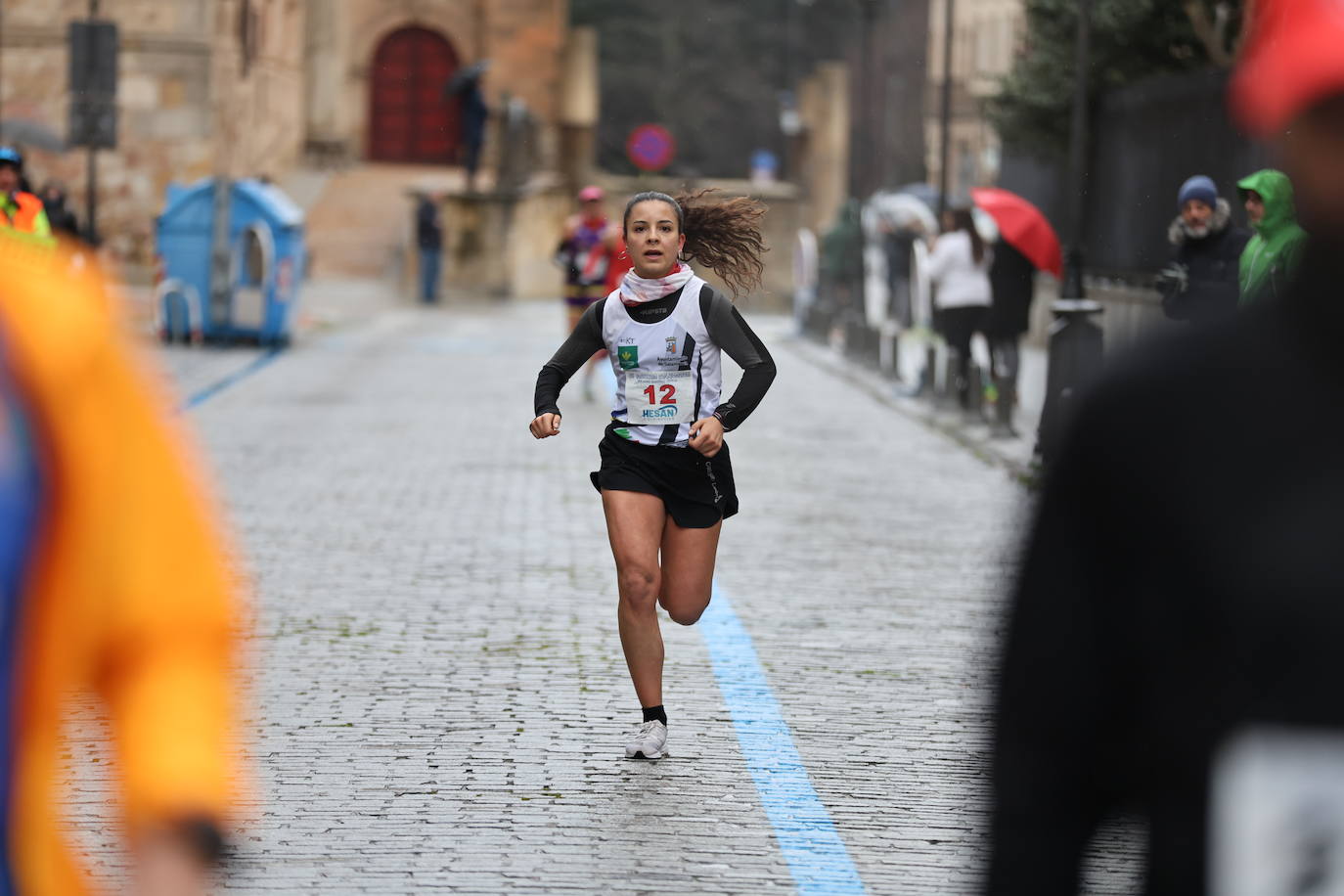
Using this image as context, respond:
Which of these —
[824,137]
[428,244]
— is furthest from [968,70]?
[428,244]

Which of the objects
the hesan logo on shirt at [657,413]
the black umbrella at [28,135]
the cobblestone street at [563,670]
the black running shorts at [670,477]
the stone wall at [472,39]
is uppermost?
the stone wall at [472,39]

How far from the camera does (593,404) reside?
64.8 feet

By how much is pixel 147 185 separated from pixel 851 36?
148 feet

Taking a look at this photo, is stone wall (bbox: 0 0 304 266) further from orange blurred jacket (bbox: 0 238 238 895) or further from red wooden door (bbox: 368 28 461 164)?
orange blurred jacket (bbox: 0 238 238 895)

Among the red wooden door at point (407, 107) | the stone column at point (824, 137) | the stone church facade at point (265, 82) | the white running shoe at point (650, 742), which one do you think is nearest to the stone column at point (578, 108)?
the stone church facade at point (265, 82)

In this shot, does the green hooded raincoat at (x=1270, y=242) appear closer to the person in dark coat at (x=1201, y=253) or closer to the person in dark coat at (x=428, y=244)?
the person in dark coat at (x=1201, y=253)

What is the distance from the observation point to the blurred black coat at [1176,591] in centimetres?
191

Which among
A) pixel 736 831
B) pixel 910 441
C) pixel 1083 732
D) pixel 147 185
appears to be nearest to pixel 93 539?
pixel 1083 732

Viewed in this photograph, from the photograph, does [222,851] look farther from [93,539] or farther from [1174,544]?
[1174,544]

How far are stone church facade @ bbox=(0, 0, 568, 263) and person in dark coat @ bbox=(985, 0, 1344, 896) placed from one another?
25.6 metres

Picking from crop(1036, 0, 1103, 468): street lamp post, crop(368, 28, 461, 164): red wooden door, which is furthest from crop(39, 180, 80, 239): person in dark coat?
crop(368, 28, 461, 164): red wooden door

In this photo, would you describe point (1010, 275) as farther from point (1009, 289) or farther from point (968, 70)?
point (968, 70)

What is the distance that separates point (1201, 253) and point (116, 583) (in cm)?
1084

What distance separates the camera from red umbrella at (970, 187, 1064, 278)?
1750 cm
